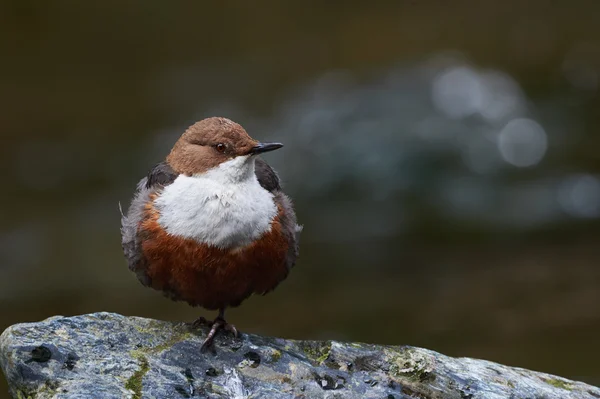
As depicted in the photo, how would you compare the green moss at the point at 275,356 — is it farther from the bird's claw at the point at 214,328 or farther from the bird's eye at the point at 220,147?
the bird's eye at the point at 220,147

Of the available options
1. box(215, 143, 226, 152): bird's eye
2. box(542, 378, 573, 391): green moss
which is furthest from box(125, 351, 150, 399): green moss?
box(542, 378, 573, 391): green moss

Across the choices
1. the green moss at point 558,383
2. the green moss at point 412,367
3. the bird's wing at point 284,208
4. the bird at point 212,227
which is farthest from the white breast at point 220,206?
the green moss at point 558,383

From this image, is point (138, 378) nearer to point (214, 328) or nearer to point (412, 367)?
point (214, 328)

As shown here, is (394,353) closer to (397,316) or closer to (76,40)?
(397,316)

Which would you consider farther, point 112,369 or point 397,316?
point 397,316

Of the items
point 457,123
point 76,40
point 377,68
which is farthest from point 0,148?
point 457,123
